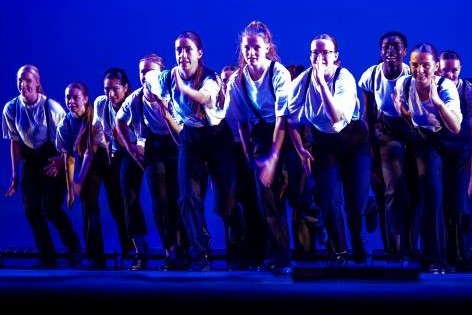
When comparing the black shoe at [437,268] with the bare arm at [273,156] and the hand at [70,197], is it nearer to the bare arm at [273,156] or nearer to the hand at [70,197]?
the bare arm at [273,156]

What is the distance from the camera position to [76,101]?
605 centimetres

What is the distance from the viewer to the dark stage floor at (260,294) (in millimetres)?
3484

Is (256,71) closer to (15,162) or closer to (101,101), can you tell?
(101,101)

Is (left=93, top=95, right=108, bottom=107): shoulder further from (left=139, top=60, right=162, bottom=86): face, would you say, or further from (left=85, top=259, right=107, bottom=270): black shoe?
(left=85, top=259, right=107, bottom=270): black shoe

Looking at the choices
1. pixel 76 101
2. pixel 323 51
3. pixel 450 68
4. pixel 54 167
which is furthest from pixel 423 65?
pixel 54 167

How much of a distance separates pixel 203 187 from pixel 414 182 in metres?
1.43

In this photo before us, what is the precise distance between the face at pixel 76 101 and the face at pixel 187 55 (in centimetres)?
116

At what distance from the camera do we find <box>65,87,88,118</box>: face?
19.8 ft

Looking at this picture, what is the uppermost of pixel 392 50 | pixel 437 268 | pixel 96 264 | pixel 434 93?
pixel 392 50

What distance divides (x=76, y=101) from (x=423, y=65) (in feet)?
8.48

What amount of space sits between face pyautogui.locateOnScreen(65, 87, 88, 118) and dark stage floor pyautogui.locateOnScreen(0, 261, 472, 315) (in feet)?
7.40

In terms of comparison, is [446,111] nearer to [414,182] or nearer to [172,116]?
[414,182]

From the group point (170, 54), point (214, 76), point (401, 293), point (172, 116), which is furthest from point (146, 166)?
point (401, 293)

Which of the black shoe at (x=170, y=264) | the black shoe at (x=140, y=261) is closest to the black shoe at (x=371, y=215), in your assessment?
the black shoe at (x=170, y=264)
